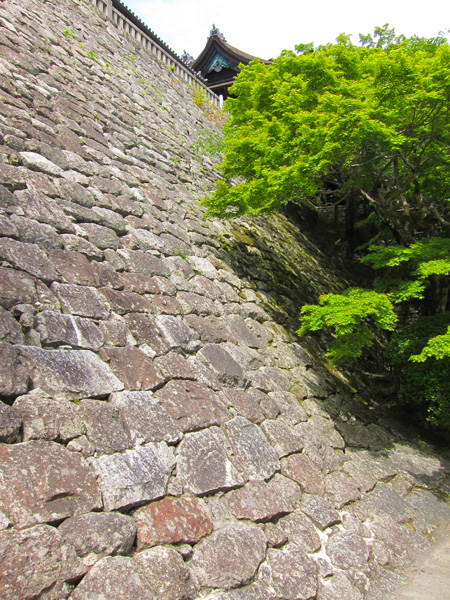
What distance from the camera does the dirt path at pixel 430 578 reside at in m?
3.43

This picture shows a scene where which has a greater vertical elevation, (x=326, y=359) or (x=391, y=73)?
(x=391, y=73)

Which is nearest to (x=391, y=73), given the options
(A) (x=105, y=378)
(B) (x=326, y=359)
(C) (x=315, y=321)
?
(C) (x=315, y=321)

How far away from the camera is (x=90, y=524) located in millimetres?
2357

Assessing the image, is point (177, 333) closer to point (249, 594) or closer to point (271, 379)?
point (271, 379)

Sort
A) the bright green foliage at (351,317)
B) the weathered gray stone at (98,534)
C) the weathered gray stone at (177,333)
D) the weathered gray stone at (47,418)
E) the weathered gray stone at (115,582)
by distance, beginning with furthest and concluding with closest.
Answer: the bright green foliage at (351,317) < the weathered gray stone at (177,333) < the weathered gray stone at (47,418) < the weathered gray stone at (98,534) < the weathered gray stone at (115,582)

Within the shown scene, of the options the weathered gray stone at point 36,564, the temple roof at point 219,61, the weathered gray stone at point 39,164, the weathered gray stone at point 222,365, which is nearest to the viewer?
the weathered gray stone at point 36,564

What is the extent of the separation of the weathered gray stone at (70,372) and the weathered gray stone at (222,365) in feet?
4.28

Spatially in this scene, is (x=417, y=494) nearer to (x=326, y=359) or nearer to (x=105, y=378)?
(x=326, y=359)

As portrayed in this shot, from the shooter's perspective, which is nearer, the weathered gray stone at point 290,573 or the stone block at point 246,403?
the weathered gray stone at point 290,573

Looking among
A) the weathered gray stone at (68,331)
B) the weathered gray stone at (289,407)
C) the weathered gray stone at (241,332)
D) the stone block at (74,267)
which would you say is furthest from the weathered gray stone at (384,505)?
the stone block at (74,267)

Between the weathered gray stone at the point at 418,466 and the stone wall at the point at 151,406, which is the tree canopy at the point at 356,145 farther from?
the weathered gray stone at the point at 418,466

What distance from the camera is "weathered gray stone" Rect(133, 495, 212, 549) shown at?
260 cm

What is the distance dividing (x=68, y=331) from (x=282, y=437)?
2530mm

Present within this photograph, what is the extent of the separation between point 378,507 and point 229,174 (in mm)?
5610
